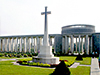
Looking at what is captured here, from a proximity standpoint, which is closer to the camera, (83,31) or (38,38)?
(83,31)

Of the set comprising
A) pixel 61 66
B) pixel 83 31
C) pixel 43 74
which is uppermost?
pixel 83 31

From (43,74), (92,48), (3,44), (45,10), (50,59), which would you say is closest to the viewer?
(43,74)

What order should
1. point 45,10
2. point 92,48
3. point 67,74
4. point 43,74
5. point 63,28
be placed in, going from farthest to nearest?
1. point 63,28
2. point 92,48
3. point 45,10
4. point 43,74
5. point 67,74

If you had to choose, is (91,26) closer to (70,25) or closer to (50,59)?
(70,25)

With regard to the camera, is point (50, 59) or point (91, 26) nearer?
point (50, 59)

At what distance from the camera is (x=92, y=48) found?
2648 inches

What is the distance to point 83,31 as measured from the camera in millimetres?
69062

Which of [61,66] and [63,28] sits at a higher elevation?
[63,28]

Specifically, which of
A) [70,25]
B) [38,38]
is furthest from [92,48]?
[38,38]

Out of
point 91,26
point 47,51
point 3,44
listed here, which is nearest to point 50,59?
point 47,51

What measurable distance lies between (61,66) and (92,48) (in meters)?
58.0

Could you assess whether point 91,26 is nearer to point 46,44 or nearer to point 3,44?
point 46,44

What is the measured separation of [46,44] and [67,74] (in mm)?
15883

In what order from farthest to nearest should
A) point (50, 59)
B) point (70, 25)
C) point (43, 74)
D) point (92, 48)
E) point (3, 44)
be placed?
point (3, 44) < point (70, 25) < point (92, 48) < point (50, 59) < point (43, 74)
